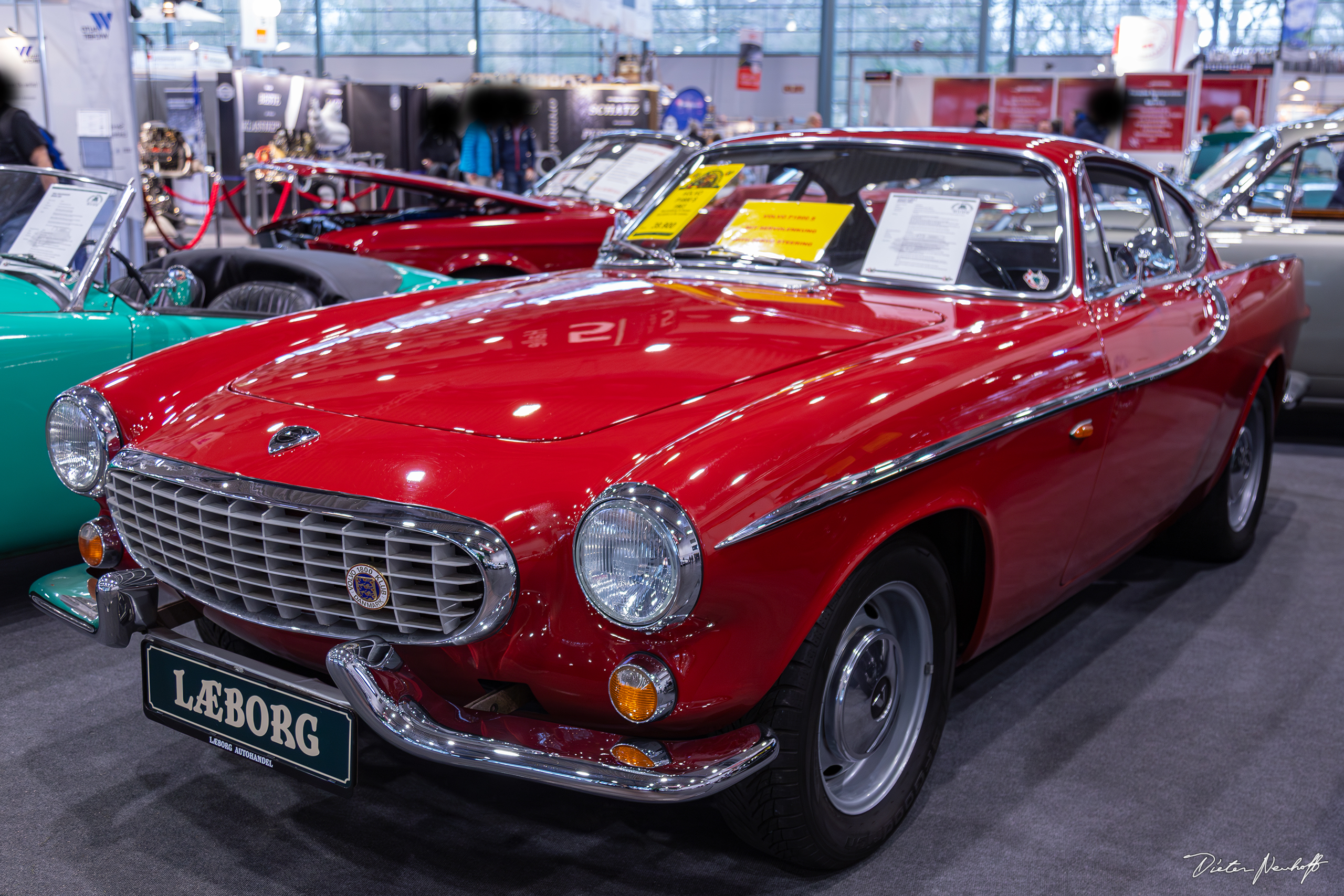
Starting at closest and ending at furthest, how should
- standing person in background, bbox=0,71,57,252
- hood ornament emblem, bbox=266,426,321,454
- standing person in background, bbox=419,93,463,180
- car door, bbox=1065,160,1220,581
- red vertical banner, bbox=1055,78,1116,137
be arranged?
hood ornament emblem, bbox=266,426,321,454
car door, bbox=1065,160,1220,581
standing person in background, bbox=0,71,57,252
red vertical banner, bbox=1055,78,1116,137
standing person in background, bbox=419,93,463,180

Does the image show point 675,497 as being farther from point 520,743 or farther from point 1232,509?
point 1232,509

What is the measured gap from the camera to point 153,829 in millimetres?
2254

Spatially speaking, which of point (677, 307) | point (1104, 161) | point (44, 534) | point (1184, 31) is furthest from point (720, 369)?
point (1184, 31)

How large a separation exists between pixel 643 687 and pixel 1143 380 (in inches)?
65.7

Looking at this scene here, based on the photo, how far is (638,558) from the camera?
1.70 m

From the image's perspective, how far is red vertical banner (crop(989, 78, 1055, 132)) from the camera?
13523 millimetres

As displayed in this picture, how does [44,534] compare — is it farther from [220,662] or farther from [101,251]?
[220,662]

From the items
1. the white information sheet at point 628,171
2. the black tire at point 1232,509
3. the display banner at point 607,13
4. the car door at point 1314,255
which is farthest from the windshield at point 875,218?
the display banner at point 607,13

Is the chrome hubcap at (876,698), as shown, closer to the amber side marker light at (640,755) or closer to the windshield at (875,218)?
the amber side marker light at (640,755)

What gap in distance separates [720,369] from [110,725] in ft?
5.42

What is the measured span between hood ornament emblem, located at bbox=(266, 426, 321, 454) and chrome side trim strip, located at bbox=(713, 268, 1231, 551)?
76 cm

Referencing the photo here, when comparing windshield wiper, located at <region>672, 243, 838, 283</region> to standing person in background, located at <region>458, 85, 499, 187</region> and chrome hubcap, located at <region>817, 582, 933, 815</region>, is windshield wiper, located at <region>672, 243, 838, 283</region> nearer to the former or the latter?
chrome hubcap, located at <region>817, 582, 933, 815</region>

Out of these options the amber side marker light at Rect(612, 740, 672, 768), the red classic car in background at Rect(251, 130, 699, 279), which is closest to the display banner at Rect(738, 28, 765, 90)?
the red classic car in background at Rect(251, 130, 699, 279)

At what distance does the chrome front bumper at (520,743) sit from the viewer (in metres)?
1.71
